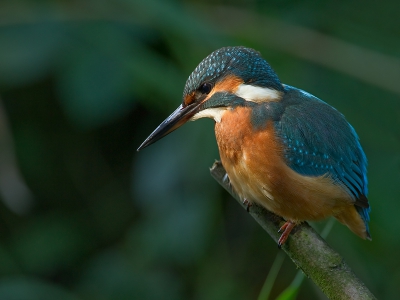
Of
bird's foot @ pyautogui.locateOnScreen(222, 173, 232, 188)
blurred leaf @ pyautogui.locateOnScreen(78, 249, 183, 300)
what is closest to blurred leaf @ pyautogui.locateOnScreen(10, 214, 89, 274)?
blurred leaf @ pyautogui.locateOnScreen(78, 249, 183, 300)

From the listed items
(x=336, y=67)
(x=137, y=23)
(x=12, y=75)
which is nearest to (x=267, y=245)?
(x=336, y=67)

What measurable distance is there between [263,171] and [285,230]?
0.21m

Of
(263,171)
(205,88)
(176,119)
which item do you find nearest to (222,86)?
(205,88)

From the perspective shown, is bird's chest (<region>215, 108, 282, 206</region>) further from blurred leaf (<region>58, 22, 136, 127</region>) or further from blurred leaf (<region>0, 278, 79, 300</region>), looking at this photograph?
blurred leaf (<region>0, 278, 79, 300</region>)

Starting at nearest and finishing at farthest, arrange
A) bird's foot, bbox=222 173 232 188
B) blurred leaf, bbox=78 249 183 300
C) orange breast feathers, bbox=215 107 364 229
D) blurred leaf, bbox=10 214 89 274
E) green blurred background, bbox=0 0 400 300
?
orange breast feathers, bbox=215 107 364 229
bird's foot, bbox=222 173 232 188
green blurred background, bbox=0 0 400 300
blurred leaf, bbox=78 249 183 300
blurred leaf, bbox=10 214 89 274

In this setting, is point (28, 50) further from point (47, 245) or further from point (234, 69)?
point (234, 69)

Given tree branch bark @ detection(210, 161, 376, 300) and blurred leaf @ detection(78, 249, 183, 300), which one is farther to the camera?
blurred leaf @ detection(78, 249, 183, 300)

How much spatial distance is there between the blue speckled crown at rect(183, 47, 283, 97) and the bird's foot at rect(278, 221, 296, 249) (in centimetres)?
47

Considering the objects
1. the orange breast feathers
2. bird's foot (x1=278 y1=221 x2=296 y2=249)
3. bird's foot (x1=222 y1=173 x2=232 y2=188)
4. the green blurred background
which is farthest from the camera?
the green blurred background

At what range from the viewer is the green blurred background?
9.02 ft

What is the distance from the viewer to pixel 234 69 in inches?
82.0

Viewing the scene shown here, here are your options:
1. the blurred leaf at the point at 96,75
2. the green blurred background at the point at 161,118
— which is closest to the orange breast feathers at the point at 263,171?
the green blurred background at the point at 161,118

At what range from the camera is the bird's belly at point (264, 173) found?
2035mm

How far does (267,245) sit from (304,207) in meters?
1.11
